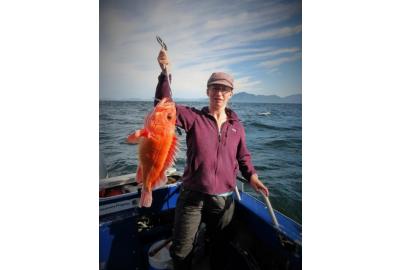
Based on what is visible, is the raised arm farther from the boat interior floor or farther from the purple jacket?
the boat interior floor

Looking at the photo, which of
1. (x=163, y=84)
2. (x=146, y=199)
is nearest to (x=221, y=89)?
(x=163, y=84)

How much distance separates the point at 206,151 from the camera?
1186mm

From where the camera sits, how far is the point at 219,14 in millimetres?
1729

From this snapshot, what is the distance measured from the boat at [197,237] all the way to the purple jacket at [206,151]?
1.17 feet

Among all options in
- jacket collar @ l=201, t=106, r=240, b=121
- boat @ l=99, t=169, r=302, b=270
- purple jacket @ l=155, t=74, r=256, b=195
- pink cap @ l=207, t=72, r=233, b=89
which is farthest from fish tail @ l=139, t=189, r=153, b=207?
pink cap @ l=207, t=72, r=233, b=89

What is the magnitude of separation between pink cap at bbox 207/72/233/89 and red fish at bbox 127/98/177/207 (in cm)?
34

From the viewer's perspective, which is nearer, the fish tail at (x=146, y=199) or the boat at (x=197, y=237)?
the fish tail at (x=146, y=199)

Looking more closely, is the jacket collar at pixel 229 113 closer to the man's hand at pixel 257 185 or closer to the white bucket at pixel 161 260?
the man's hand at pixel 257 185

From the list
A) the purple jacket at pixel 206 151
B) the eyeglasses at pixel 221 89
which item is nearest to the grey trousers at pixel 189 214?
the purple jacket at pixel 206 151

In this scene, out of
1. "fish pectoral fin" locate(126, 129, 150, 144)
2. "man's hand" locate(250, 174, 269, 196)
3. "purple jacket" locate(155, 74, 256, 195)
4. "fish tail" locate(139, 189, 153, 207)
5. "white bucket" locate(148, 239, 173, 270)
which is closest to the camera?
"fish pectoral fin" locate(126, 129, 150, 144)

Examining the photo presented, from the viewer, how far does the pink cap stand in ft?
3.88

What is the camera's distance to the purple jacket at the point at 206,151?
1.18 m

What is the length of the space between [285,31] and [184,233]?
162 cm
